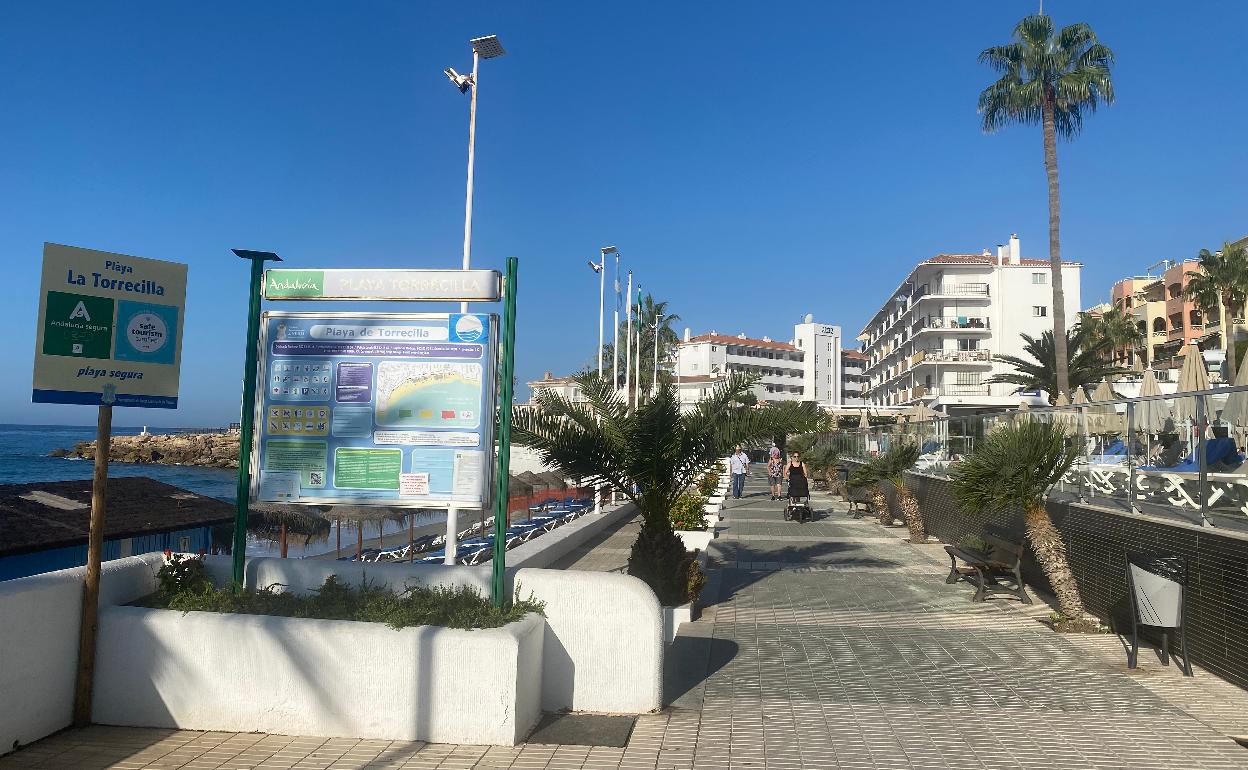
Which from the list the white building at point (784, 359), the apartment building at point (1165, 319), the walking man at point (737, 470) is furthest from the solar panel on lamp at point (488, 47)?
the white building at point (784, 359)

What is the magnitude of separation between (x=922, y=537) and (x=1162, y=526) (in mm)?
9010

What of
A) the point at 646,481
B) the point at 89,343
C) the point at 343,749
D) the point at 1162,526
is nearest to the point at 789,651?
the point at 646,481

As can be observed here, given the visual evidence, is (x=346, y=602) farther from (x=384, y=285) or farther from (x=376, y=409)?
(x=384, y=285)

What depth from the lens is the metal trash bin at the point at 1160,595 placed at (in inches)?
263

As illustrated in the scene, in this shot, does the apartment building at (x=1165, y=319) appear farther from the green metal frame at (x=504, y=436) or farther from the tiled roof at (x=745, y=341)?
the green metal frame at (x=504, y=436)

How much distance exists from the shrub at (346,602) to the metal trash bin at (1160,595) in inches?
184

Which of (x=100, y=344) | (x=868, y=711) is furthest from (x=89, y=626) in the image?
(x=868, y=711)

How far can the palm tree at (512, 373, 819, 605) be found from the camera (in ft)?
29.3

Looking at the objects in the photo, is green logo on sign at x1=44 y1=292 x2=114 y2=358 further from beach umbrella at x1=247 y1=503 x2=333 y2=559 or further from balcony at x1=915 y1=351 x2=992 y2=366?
balcony at x1=915 y1=351 x2=992 y2=366

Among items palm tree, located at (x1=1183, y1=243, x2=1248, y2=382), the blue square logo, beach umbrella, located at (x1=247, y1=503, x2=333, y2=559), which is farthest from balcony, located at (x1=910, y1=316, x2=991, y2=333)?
the blue square logo

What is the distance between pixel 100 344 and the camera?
5656mm

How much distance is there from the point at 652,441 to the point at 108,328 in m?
4.98

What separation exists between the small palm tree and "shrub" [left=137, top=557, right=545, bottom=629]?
12.0 metres

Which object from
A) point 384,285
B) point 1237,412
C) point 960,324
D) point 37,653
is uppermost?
point 960,324
